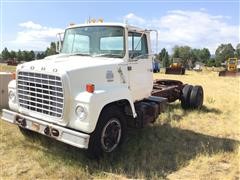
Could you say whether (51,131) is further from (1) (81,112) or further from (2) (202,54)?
(2) (202,54)

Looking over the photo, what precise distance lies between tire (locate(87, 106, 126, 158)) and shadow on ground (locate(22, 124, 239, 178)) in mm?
230

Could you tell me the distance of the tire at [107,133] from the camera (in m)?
4.78

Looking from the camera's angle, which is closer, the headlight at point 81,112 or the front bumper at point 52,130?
the front bumper at point 52,130

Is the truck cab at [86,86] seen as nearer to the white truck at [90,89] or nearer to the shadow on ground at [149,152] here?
the white truck at [90,89]

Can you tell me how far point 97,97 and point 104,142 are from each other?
2.89 feet

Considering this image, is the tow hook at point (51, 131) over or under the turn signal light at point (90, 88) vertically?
under

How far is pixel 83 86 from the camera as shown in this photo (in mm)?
4824

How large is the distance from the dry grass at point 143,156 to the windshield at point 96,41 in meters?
1.93

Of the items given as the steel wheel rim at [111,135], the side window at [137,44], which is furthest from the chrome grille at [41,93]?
the side window at [137,44]

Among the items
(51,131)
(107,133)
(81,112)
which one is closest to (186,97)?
(107,133)

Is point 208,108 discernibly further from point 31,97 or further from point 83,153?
point 31,97

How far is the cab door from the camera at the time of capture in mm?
5926

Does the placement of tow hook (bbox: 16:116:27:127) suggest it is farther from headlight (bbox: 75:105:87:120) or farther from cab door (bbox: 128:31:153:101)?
cab door (bbox: 128:31:153:101)

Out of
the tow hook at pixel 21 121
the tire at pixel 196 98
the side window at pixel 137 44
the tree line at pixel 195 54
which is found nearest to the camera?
the tow hook at pixel 21 121
